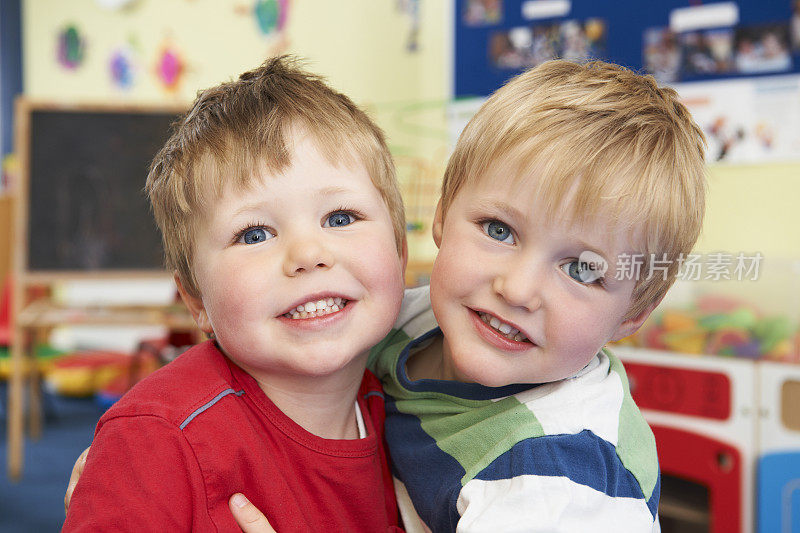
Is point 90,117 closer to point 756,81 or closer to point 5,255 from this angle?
point 5,255

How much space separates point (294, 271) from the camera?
2.62 feet

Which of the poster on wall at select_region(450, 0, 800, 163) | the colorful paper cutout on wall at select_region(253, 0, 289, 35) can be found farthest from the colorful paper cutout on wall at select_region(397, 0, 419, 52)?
the colorful paper cutout on wall at select_region(253, 0, 289, 35)

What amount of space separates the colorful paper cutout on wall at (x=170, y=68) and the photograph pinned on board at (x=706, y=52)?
10.6ft

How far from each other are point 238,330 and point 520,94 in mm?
404

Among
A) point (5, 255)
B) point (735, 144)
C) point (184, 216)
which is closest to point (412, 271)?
point (735, 144)

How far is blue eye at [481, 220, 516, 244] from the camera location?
78cm

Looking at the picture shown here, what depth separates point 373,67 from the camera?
12.4ft

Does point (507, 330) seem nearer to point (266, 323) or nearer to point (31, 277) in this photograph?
point (266, 323)

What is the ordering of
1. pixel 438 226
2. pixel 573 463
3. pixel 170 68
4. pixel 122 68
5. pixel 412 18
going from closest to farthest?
pixel 573 463
pixel 438 226
pixel 412 18
pixel 170 68
pixel 122 68

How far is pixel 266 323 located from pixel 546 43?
2.50 meters

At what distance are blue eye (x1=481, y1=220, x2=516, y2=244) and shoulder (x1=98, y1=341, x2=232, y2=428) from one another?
33 cm

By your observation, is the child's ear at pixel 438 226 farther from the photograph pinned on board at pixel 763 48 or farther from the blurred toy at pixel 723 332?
the photograph pinned on board at pixel 763 48

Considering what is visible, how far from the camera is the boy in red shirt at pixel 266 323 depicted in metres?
0.75

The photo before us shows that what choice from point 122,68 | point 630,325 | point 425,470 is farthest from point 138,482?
point 122,68
